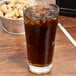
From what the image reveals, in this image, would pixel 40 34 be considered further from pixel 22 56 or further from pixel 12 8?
pixel 12 8

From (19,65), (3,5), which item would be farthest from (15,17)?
(19,65)

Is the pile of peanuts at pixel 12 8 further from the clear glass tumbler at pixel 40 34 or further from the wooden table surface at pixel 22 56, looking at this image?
the clear glass tumbler at pixel 40 34

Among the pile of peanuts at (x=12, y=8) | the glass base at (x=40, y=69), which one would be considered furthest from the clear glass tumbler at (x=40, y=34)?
the pile of peanuts at (x=12, y=8)

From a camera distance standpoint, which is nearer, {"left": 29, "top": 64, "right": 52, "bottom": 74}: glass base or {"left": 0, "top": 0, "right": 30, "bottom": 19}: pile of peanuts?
{"left": 29, "top": 64, "right": 52, "bottom": 74}: glass base

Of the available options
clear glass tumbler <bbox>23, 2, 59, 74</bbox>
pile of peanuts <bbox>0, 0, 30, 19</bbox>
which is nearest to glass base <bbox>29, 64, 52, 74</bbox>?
clear glass tumbler <bbox>23, 2, 59, 74</bbox>

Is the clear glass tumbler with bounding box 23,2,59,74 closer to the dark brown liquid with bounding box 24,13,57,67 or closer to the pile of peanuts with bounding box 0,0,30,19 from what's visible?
the dark brown liquid with bounding box 24,13,57,67

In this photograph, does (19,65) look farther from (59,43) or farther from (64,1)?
(64,1)
